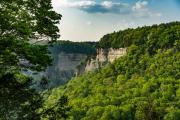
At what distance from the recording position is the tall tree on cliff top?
97.6 feet

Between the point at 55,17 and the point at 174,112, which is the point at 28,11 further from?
the point at 174,112

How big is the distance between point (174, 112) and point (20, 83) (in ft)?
456

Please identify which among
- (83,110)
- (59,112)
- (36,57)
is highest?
(36,57)

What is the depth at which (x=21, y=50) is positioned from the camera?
31109 mm

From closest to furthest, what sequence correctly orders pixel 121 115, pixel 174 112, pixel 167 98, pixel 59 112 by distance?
pixel 59 112 < pixel 174 112 < pixel 121 115 < pixel 167 98

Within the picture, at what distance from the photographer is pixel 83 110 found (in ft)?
642

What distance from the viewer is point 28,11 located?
33531 mm

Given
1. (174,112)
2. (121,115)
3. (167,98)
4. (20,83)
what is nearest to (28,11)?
(20,83)

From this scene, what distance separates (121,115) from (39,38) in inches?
5770

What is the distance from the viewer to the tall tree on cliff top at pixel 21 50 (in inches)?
1171

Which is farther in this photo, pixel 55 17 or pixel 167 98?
pixel 167 98

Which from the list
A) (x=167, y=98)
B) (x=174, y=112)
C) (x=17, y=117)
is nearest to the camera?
(x=17, y=117)

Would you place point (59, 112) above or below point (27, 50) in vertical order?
below

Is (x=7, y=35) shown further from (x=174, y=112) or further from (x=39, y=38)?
(x=174, y=112)
